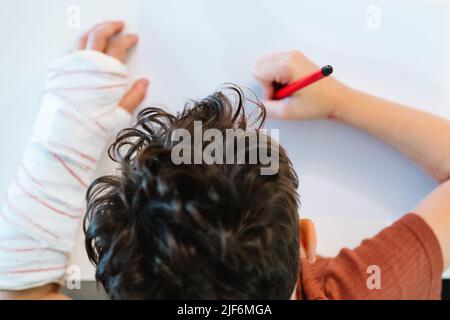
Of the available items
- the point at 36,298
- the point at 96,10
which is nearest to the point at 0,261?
the point at 36,298

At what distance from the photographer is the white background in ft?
1.71

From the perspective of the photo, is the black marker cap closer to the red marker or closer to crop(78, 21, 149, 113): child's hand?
the red marker

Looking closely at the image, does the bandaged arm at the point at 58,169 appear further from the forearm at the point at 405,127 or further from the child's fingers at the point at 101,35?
the forearm at the point at 405,127

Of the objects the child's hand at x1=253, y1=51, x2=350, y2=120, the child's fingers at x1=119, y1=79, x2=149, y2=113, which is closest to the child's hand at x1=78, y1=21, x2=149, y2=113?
the child's fingers at x1=119, y1=79, x2=149, y2=113

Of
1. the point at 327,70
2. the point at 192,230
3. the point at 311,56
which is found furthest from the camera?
the point at 311,56

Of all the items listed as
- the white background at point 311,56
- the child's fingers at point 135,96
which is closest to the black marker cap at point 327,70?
the white background at point 311,56

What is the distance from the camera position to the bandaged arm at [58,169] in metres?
0.48

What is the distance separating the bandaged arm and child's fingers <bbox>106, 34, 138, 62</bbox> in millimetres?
14

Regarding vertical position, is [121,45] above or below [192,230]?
above

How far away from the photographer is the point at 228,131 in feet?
1.13

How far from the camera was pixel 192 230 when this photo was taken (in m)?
0.29

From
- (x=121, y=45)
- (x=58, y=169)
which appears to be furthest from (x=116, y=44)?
(x=58, y=169)

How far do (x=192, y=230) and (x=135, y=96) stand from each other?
0.27 meters

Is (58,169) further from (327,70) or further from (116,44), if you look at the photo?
(327,70)
